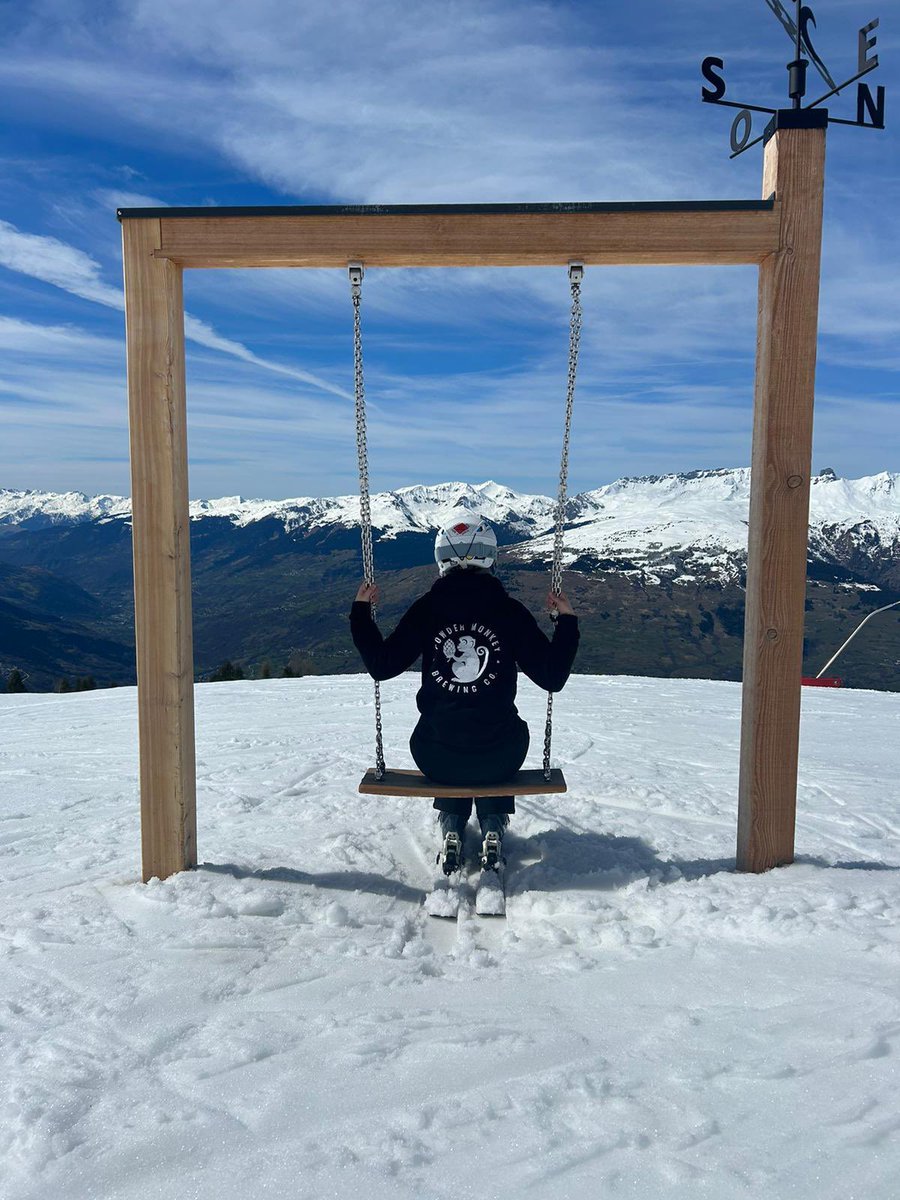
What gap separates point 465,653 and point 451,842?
95 cm

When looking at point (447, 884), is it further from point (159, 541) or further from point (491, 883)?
point (159, 541)

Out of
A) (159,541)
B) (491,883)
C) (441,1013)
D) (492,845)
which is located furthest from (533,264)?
(441,1013)

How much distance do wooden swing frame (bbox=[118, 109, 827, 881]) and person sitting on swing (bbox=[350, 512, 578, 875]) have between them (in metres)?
0.93

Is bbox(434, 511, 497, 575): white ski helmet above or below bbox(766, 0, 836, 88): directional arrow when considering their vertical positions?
below

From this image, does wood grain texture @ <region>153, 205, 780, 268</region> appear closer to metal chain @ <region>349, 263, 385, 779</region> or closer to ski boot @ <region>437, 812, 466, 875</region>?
metal chain @ <region>349, 263, 385, 779</region>

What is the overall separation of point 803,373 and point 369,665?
2.46 m

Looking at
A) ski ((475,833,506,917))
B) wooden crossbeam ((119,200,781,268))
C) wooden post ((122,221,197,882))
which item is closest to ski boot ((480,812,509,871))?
ski ((475,833,506,917))

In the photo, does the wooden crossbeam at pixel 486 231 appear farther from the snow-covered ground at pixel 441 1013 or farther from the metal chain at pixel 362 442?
the snow-covered ground at pixel 441 1013

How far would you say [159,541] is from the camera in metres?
3.90

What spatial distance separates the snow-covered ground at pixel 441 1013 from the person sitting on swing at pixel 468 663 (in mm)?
546

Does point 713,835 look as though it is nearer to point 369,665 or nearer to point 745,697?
point 745,697

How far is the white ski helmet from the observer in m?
4.20

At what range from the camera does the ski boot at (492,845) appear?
4.05 m

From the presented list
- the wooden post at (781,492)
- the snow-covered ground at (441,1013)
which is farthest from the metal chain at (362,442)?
the wooden post at (781,492)
